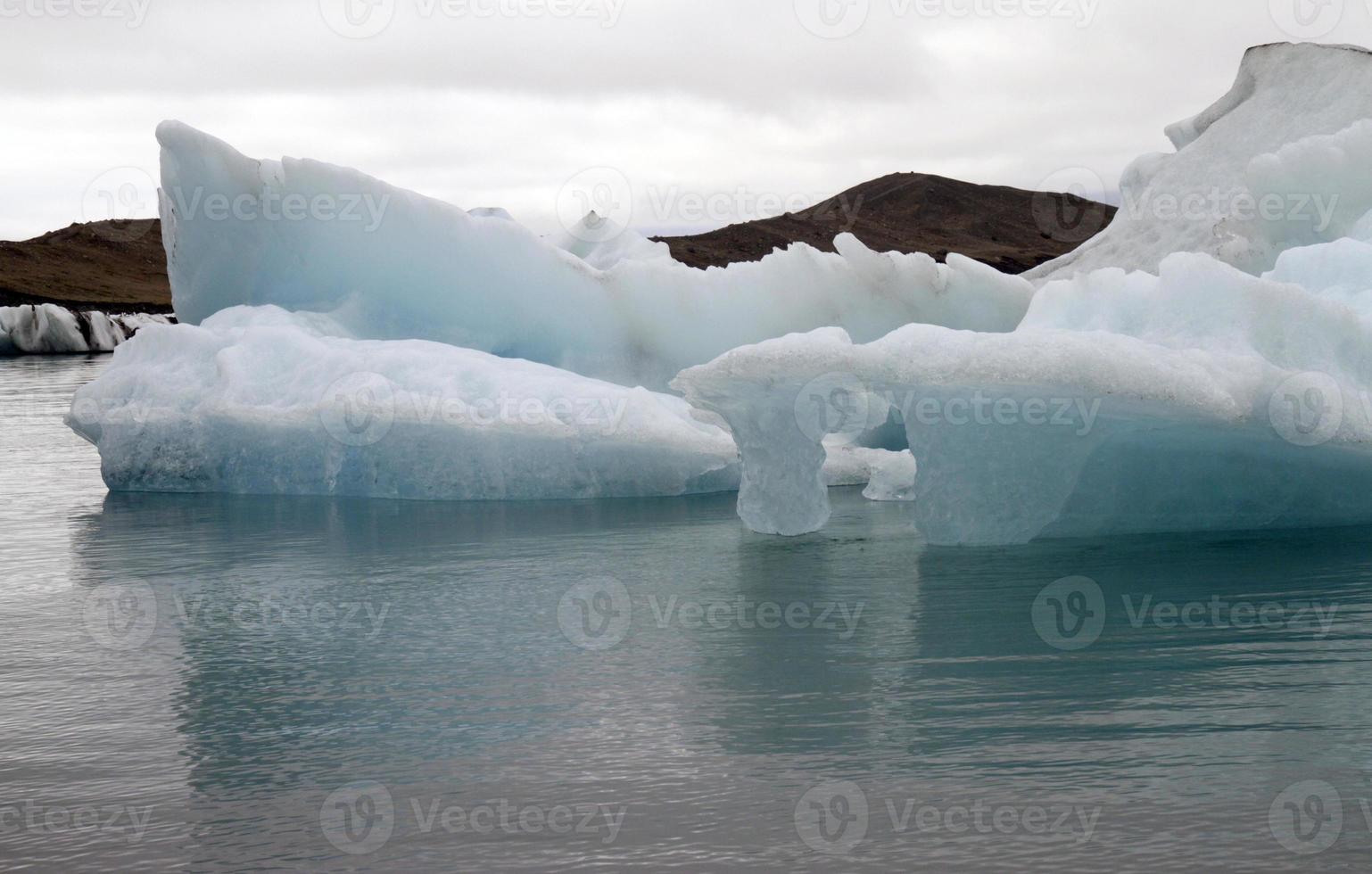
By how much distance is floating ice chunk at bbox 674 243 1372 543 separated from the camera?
682 cm

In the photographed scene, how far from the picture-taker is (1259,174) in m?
12.3

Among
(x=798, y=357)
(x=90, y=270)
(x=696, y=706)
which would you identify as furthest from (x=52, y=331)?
(x=90, y=270)

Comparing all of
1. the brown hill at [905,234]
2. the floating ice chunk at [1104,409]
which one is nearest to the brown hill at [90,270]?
the brown hill at [905,234]

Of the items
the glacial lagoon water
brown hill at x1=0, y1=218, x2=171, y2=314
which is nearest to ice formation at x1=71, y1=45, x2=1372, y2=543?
the glacial lagoon water

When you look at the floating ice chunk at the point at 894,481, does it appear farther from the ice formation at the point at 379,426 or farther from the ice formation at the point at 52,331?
the ice formation at the point at 52,331

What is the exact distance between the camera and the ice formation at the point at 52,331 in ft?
131

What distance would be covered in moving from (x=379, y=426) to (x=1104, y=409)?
5191mm

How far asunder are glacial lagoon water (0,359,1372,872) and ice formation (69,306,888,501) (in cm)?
208

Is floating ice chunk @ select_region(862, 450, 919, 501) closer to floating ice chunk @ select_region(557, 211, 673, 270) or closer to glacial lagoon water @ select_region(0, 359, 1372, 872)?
glacial lagoon water @ select_region(0, 359, 1372, 872)

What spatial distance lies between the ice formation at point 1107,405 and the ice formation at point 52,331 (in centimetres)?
3495

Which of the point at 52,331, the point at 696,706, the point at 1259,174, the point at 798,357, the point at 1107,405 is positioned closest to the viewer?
the point at 696,706

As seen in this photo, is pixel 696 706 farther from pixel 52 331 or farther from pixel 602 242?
pixel 52 331

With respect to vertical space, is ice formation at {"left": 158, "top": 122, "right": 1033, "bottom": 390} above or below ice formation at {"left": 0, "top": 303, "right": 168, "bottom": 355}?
below

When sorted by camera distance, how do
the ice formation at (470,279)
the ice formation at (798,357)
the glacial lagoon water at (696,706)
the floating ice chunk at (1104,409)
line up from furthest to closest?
1. the ice formation at (470,279)
2. the ice formation at (798,357)
3. the floating ice chunk at (1104,409)
4. the glacial lagoon water at (696,706)
